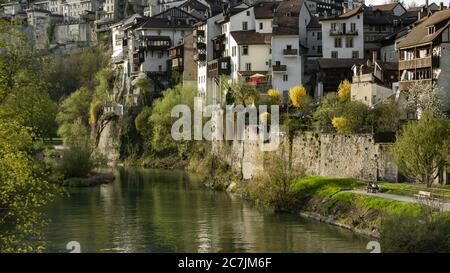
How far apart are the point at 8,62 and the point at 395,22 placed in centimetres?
6222

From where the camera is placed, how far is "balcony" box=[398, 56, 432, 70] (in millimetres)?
58375

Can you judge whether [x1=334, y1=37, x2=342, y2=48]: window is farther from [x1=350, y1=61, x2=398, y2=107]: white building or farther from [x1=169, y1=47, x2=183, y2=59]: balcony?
[x1=169, y1=47, x2=183, y2=59]: balcony

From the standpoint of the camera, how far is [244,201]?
5478cm

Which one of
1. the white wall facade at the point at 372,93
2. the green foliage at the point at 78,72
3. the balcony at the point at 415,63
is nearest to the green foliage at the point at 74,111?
the green foliage at the point at 78,72

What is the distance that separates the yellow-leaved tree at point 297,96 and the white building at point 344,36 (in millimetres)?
7749

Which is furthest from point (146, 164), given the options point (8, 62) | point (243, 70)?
point (8, 62)

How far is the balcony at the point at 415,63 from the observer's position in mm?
58375

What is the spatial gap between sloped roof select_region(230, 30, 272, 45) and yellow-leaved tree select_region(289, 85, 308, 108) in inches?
419

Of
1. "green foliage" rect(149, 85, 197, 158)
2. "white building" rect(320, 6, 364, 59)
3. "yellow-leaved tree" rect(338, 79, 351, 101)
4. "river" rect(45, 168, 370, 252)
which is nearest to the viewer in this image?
"river" rect(45, 168, 370, 252)

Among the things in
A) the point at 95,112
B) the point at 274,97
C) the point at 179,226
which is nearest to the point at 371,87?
the point at 274,97

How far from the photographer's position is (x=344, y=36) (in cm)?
7719

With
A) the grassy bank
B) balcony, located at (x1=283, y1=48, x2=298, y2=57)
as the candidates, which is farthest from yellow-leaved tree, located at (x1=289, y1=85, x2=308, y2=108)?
the grassy bank

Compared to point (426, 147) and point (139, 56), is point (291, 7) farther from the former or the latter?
point (426, 147)
